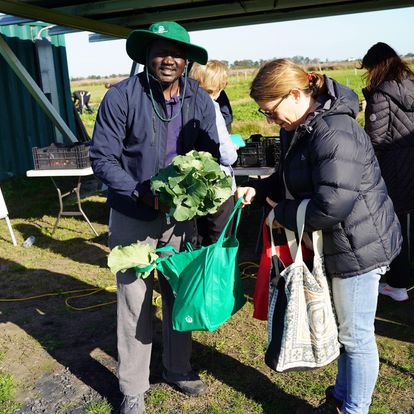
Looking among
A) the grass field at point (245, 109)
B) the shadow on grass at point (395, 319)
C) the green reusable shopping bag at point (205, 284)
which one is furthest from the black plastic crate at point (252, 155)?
the green reusable shopping bag at point (205, 284)

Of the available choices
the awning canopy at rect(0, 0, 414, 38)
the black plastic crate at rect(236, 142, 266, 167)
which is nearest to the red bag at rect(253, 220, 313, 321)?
the black plastic crate at rect(236, 142, 266, 167)

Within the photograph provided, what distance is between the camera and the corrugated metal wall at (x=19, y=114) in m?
10.2

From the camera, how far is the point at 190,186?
2.35 meters

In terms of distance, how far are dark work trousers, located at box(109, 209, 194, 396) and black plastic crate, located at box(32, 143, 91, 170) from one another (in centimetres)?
389

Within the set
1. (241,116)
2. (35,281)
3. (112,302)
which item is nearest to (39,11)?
(35,281)

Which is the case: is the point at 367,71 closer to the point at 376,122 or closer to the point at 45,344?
the point at 376,122

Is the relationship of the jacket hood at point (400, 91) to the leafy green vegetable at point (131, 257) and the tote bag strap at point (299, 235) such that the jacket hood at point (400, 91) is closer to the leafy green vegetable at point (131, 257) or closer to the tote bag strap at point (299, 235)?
the tote bag strap at point (299, 235)

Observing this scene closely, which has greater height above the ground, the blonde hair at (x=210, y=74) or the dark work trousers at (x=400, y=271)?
the blonde hair at (x=210, y=74)

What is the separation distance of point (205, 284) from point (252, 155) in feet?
10.5

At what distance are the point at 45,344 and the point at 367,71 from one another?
316 centimetres

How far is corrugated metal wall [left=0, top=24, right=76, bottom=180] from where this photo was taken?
404 inches

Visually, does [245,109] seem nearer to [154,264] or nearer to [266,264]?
[154,264]

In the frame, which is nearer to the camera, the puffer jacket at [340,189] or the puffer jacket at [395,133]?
the puffer jacket at [340,189]

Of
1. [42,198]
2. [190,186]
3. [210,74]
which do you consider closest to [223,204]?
[210,74]
